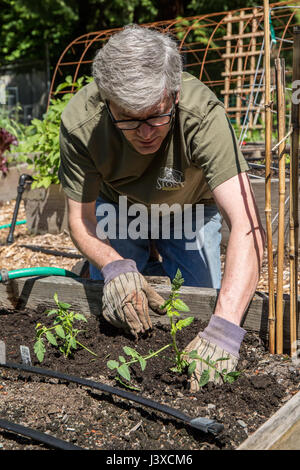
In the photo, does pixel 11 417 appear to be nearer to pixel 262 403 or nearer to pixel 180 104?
pixel 262 403

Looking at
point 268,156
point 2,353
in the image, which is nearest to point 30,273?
point 2,353

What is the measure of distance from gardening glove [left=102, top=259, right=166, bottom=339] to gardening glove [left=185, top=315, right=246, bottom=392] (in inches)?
10.7

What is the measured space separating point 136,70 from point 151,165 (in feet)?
1.95

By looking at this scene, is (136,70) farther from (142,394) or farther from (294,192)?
(142,394)

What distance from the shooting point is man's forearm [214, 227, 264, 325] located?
1828mm

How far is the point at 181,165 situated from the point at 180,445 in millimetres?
1127

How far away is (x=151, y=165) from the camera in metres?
2.24

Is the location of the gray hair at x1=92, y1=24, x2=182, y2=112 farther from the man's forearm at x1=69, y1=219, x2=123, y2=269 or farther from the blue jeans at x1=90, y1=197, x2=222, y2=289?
the blue jeans at x1=90, y1=197, x2=222, y2=289

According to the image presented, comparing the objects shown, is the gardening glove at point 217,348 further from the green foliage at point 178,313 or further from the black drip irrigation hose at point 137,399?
the black drip irrigation hose at point 137,399

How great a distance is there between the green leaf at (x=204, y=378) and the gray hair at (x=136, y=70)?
876 mm

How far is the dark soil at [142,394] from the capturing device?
1477mm

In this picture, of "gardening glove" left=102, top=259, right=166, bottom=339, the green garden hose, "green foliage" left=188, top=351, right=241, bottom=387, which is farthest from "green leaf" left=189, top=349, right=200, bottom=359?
the green garden hose

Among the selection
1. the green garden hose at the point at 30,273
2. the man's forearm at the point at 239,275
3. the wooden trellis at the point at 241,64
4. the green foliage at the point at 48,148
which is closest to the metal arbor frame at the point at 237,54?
the wooden trellis at the point at 241,64

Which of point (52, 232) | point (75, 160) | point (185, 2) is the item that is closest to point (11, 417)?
point (75, 160)
